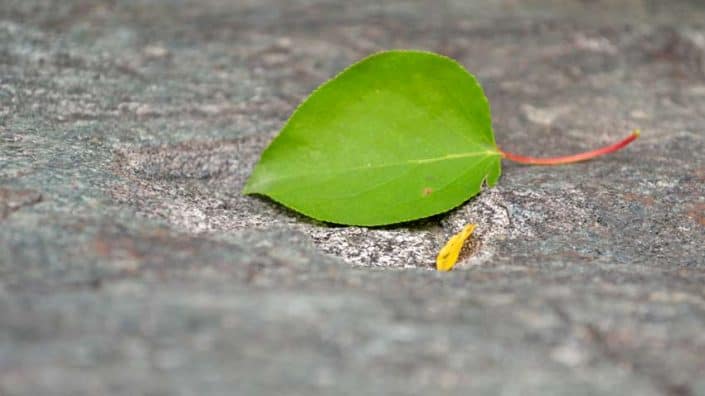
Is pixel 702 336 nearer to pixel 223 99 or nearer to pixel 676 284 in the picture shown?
pixel 676 284

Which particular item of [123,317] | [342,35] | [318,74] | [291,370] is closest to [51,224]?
[123,317]

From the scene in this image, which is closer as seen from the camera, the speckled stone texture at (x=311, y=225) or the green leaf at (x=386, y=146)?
the speckled stone texture at (x=311, y=225)

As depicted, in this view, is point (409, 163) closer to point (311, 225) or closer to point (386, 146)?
point (386, 146)

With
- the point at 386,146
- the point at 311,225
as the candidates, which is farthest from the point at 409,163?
the point at 311,225

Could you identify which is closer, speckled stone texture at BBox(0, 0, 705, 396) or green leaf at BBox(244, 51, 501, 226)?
speckled stone texture at BBox(0, 0, 705, 396)
